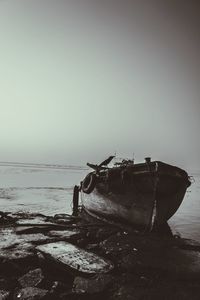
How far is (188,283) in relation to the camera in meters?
4.55

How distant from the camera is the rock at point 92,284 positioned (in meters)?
4.02

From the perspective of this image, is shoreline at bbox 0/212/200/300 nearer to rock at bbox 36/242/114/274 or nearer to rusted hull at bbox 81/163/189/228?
rock at bbox 36/242/114/274

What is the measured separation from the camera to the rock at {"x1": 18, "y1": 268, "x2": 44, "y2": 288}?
420 cm

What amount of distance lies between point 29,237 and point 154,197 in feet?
12.4

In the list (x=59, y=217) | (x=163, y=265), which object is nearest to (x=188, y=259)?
(x=163, y=265)

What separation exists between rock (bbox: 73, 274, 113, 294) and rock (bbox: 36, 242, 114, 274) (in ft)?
0.87

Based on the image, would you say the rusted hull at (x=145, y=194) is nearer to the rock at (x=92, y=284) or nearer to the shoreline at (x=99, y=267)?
the shoreline at (x=99, y=267)

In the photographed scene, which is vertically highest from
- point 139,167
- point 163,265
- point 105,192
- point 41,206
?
point 139,167

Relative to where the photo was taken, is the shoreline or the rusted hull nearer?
the shoreline

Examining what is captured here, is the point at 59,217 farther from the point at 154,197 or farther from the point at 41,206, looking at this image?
the point at 41,206

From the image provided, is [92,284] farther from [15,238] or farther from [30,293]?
[15,238]

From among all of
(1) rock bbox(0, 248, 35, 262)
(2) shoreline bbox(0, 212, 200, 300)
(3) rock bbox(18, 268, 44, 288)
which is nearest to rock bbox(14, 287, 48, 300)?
(2) shoreline bbox(0, 212, 200, 300)

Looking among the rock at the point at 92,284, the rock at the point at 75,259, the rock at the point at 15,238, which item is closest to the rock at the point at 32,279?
the rock at the point at 75,259

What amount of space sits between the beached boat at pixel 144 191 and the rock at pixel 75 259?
3.14m
